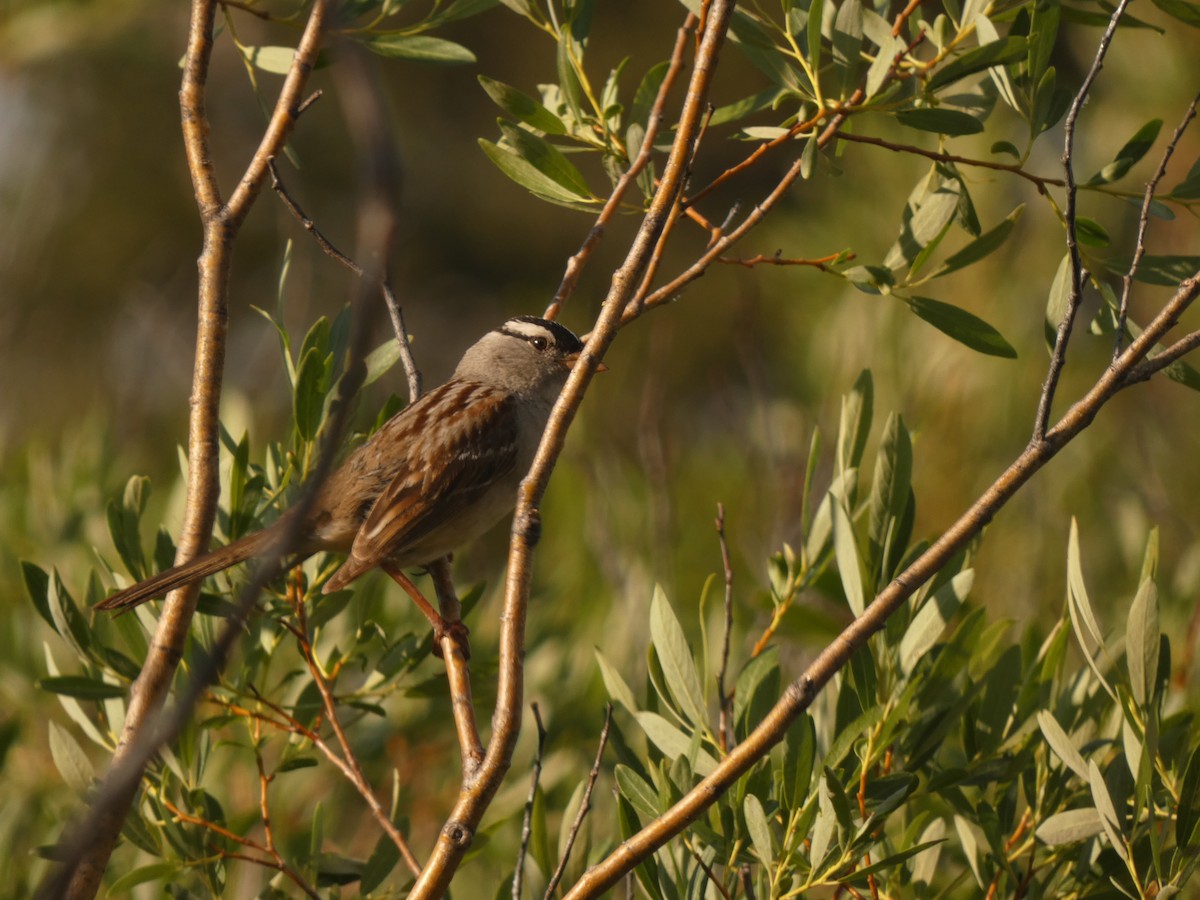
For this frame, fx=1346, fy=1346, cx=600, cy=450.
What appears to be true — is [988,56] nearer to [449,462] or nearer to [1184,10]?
[1184,10]

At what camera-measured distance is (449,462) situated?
304cm

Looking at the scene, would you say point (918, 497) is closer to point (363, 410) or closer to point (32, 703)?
point (363, 410)

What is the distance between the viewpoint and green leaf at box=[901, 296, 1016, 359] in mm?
1812

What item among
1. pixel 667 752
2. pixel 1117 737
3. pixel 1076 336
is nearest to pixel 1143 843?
pixel 1117 737

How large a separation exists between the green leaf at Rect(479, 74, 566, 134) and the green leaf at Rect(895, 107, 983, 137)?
50 cm

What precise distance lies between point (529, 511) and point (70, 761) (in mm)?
884

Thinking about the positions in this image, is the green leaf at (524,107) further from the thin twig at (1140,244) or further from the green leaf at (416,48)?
the thin twig at (1140,244)

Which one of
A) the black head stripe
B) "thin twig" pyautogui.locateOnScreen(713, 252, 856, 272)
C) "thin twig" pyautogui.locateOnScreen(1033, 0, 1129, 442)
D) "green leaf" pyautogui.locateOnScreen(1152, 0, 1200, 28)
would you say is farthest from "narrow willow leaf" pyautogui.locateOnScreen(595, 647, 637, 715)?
the black head stripe

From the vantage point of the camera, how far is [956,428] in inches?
160

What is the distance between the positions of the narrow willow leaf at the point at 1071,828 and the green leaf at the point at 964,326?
0.60 m

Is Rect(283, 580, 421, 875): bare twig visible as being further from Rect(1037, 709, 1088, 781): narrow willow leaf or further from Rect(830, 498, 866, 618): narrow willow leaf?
Rect(1037, 709, 1088, 781): narrow willow leaf

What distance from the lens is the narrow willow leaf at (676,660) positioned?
5.85 ft

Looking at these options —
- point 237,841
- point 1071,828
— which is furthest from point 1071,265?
point 237,841

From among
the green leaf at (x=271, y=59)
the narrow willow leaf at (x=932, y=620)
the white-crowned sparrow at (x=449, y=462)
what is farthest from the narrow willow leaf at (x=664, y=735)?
the green leaf at (x=271, y=59)
